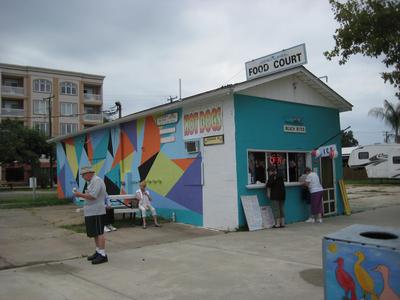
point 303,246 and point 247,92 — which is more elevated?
point 247,92

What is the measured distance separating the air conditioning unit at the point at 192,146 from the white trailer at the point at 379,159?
24.1m

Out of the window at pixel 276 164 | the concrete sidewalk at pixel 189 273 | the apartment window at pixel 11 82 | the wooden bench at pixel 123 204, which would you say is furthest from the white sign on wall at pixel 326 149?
the apartment window at pixel 11 82

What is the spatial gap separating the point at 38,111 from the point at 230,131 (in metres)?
50.9

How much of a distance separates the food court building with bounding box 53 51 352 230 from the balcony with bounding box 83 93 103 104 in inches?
1840

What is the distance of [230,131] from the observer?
39.1ft

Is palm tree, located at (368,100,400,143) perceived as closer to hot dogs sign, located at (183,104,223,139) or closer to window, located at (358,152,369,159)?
window, located at (358,152,369,159)

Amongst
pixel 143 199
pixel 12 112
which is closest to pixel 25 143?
pixel 12 112

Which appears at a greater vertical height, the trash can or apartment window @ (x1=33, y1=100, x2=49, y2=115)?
apartment window @ (x1=33, y1=100, x2=49, y2=115)

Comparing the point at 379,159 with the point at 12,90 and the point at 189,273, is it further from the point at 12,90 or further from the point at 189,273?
the point at 12,90

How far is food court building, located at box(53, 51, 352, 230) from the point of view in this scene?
472 inches

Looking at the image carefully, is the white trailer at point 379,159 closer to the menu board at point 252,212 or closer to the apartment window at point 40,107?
the menu board at point 252,212

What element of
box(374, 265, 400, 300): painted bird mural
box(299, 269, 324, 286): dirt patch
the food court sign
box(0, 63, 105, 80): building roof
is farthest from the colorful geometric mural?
box(0, 63, 105, 80): building roof

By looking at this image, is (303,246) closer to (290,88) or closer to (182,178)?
(182,178)

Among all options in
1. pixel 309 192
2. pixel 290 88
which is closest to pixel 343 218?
pixel 309 192
